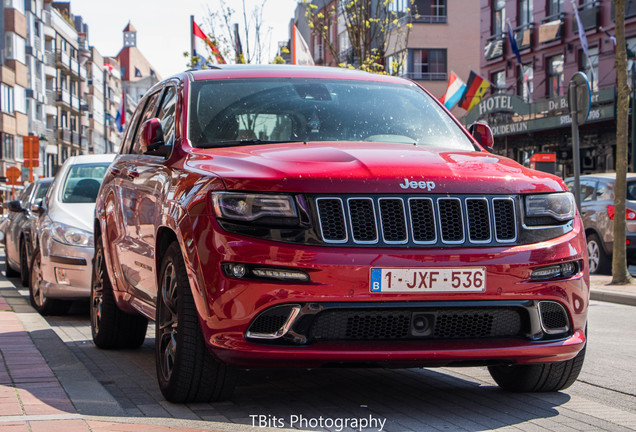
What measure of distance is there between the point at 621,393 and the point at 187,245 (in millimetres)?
2743

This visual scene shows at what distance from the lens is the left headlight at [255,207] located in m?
4.98

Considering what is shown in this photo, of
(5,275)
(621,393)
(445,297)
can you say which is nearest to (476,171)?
(445,297)

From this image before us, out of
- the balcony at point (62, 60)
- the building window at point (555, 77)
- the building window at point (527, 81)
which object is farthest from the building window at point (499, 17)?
the balcony at point (62, 60)

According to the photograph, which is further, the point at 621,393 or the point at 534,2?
the point at 534,2

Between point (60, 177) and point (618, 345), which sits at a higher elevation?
point (60, 177)

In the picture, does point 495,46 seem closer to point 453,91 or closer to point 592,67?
point 592,67

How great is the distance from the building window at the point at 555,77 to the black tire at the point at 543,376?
112 feet

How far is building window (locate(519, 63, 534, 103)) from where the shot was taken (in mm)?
41344

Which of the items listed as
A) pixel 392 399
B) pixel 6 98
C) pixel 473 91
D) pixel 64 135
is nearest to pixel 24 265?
pixel 392 399

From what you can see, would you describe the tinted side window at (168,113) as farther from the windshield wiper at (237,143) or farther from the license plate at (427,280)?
the license plate at (427,280)

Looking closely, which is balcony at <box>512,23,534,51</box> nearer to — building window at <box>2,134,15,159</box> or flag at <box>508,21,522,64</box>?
flag at <box>508,21,522,64</box>

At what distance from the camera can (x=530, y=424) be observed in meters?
5.17

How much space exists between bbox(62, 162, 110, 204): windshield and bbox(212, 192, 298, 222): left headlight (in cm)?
698

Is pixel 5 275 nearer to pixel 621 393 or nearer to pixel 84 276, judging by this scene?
pixel 84 276
